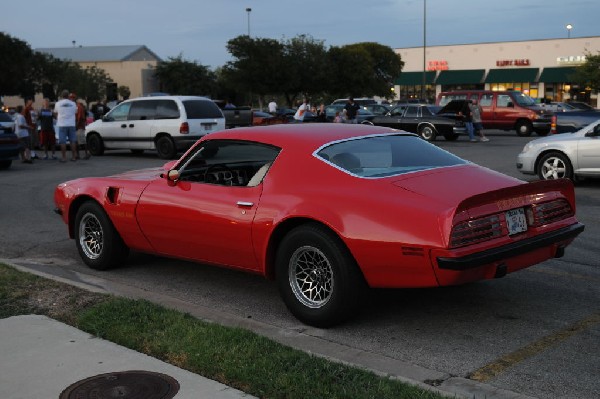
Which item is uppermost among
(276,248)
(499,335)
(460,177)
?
(460,177)

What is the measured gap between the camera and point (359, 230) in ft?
15.6

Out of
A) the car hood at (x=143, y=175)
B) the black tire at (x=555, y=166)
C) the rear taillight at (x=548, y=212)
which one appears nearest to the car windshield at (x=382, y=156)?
the rear taillight at (x=548, y=212)

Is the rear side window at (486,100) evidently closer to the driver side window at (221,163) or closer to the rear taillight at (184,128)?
the rear taillight at (184,128)

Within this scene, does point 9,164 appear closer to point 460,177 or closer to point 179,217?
point 179,217

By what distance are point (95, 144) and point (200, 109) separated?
3.77 metres

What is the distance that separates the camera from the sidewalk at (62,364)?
3910mm

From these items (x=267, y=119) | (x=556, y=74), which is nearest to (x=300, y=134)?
(x=267, y=119)

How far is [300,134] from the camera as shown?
5.74 meters

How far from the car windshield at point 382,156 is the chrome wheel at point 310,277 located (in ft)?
2.28

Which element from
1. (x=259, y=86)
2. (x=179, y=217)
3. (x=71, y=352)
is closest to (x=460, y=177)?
(x=179, y=217)

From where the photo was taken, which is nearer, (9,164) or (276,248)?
(276,248)

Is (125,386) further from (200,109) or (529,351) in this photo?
(200,109)

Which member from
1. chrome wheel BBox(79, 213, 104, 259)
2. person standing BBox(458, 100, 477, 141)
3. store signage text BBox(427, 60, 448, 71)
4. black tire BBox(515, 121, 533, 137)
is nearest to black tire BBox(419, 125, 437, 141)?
person standing BBox(458, 100, 477, 141)

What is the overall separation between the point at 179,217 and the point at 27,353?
5.99 feet
